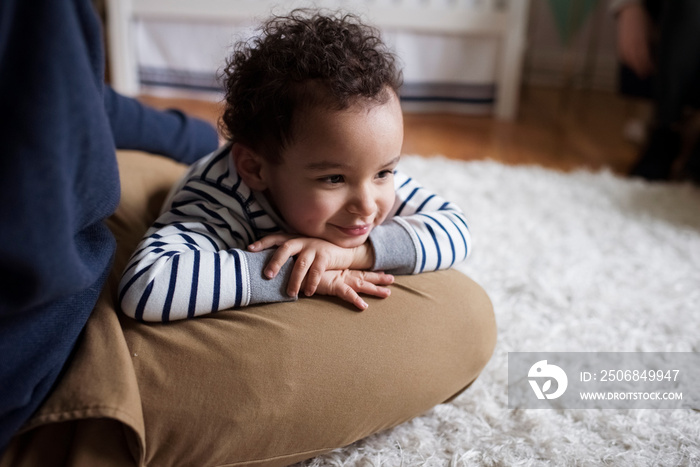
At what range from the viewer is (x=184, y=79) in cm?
257

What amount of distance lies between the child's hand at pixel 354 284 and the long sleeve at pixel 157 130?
489 millimetres

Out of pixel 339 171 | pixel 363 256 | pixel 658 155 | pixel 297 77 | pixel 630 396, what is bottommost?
pixel 630 396

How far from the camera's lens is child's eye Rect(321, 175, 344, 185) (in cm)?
74

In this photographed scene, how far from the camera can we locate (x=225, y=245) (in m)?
0.78

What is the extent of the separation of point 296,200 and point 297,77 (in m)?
0.15

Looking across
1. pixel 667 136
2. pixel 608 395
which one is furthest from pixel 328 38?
pixel 667 136

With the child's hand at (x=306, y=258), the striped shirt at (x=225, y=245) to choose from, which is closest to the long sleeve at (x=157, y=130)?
the striped shirt at (x=225, y=245)

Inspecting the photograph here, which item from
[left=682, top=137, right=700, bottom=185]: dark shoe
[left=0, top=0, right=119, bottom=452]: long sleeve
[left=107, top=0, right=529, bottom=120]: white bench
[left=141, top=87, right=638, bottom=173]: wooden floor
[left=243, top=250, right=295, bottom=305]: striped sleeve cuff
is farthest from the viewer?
[left=107, top=0, right=529, bottom=120]: white bench

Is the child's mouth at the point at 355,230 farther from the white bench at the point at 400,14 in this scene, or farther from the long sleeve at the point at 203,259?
the white bench at the point at 400,14

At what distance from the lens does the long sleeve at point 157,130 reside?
100cm

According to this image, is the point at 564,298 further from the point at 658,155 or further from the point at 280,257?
the point at 658,155
